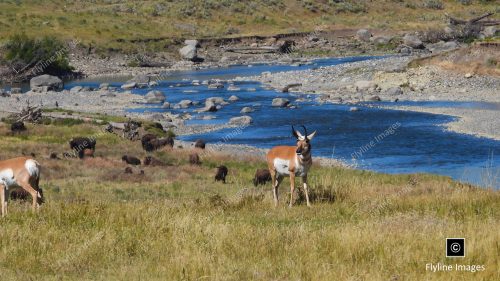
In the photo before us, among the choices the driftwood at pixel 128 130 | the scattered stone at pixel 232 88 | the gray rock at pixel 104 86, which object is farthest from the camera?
the gray rock at pixel 104 86

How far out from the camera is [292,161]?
54.2 feet

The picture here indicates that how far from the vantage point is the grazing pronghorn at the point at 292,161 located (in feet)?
52.0

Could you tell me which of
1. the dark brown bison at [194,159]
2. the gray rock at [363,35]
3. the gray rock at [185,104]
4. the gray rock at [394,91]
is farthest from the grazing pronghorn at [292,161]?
the gray rock at [363,35]

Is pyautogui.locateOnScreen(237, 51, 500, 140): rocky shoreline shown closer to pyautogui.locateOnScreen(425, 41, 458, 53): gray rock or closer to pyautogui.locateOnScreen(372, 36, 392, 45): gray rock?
pyautogui.locateOnScreen(425, 41, 458, 53): gray rock

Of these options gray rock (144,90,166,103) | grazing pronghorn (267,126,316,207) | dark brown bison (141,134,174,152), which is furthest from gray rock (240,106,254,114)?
grazing pronghorn (267,126,316,207)

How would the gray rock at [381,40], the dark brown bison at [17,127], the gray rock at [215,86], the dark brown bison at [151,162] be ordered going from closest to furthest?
the dark brown bison at [151,162] < the dark brown bison at [17,127] < the gray rock at [215,86] < the gray rock at [381,40]

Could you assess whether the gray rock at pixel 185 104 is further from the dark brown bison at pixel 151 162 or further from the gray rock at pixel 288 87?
the dark brown bison at pixel 151 162

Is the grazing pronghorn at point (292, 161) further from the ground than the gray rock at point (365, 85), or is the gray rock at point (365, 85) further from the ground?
the grazing pronghorn at point (292, 161)

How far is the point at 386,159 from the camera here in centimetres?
3966

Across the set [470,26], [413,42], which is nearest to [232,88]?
[413,42]

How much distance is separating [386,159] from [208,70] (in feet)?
191

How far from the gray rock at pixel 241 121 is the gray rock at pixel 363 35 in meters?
65.7

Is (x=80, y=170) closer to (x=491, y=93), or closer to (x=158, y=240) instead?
(x=158, y=240)

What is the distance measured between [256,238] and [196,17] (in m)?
119
